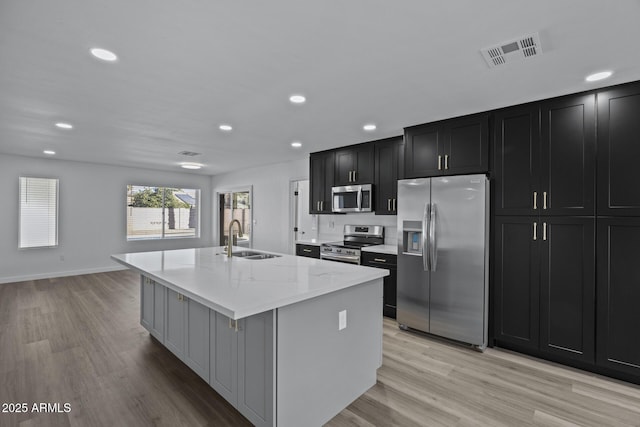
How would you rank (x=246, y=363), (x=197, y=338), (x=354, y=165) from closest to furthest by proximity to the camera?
(x=246, y=363), (x=197, y=338), (x=354, y=165)

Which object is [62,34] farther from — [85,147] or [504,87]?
[85,147]

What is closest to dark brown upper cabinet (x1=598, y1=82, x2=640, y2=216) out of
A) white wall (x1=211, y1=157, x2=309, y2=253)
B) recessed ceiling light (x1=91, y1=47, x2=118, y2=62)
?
recessed ceiling light (x1=91, y1=47, x2=118, y2=62)

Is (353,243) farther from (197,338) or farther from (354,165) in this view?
(197,338)

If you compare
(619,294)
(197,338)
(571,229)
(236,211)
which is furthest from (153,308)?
(236,211)

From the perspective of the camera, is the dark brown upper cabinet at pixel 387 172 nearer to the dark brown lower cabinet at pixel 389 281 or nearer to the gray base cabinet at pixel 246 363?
the dark brown lower cabinet at pixel 389 281

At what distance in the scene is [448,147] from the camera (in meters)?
3.42

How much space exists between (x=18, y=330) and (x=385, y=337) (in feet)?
13.7

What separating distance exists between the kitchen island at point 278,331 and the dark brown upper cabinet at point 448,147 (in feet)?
5.64

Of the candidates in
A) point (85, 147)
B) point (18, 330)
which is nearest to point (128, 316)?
point (18, 330)

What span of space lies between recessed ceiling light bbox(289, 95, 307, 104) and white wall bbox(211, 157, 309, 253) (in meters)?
2.89

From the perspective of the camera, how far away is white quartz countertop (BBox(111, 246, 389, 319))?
159 centimetres

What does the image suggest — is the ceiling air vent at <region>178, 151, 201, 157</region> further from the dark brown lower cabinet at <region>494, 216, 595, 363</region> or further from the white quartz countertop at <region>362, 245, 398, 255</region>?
the dark brown lower cabinet at <region>494, 216, 595, 363</region>

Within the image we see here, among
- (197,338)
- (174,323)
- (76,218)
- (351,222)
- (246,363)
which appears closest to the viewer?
(246,363)

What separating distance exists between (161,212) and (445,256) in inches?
283
